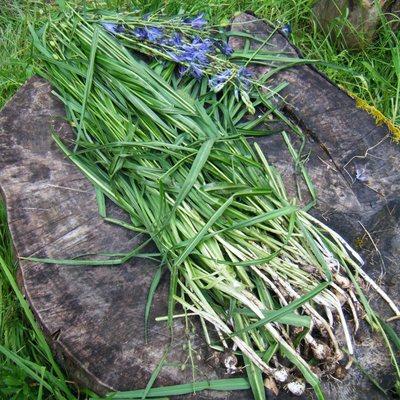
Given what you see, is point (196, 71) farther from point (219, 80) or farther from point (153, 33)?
point (153, 33)

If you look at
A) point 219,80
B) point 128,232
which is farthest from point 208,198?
point 219,80

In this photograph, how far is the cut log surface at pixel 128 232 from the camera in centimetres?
156

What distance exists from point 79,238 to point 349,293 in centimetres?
83

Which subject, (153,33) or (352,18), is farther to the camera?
(352,18)

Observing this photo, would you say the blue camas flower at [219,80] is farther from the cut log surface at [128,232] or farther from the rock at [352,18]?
the rock at [352,18]

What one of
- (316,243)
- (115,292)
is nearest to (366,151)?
(316,243)

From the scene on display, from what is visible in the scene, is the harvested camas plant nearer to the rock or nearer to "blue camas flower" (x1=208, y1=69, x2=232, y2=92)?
"blue camas flower" (x1=208, y1=69, x2=232, y2=92)

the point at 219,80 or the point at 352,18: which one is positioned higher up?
the point at 352,18

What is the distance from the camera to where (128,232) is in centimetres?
181

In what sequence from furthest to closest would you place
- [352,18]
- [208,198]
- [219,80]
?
[352,18], [219,80], [208,198]

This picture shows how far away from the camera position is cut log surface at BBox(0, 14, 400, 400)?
1.56 m

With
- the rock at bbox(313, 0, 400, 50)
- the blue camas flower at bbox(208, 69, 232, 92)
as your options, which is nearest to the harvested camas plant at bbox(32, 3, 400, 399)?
the blue camas flower at bbox(208, 69, 232, 92)

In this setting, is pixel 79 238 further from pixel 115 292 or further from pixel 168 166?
pixel 168 166

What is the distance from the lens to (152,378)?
150 cm
